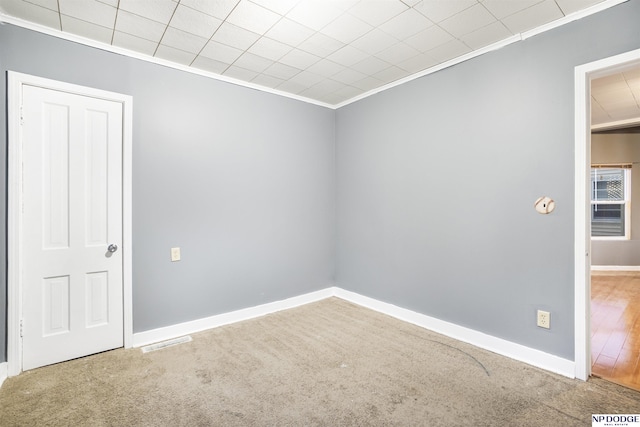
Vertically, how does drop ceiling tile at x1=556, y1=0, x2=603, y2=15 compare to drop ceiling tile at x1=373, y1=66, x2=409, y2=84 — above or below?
below

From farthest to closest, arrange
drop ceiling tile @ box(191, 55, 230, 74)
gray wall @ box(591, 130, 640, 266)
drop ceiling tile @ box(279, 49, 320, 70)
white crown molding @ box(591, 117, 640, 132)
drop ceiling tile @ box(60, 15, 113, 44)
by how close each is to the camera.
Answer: gray wall @ box(591, 130, 640, 266)
white crown molding @ box(591, 117, 640, 132)
drop ceiling tile @ box(191, 55, 230, 74)
drop ceiling tile @ box(279, 49, 320, 70)
drop ceiling tile @ box(60, 15, 113, 44)

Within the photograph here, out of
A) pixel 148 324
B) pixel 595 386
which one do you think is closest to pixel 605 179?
pixel 595 386

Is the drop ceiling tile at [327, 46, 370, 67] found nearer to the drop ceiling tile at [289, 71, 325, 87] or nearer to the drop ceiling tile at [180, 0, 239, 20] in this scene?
the drop ceiling tile at [289, 71, 325, 87]

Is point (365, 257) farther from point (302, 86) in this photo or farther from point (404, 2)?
point (404, 2)

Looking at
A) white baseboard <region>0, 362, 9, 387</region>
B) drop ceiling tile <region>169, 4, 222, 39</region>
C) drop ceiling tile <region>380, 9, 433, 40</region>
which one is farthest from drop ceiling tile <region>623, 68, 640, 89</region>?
white baseboard <region>0, 362, 9, 387</region>

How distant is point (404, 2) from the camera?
2025 millimetres

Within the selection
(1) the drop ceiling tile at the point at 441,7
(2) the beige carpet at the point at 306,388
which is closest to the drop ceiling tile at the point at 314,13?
(1) the drop ceiling tile at the point at 441,7

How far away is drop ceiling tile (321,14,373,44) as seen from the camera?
2230 millimetres

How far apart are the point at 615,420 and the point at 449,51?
112 inches

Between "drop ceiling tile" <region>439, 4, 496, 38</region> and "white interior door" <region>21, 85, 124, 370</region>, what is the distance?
9.13ft

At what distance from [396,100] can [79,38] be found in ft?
9.62

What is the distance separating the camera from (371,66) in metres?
2.98

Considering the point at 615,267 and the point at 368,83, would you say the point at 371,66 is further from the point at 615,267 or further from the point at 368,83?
the point at 615,267

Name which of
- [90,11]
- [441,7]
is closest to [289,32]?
[441,7]
